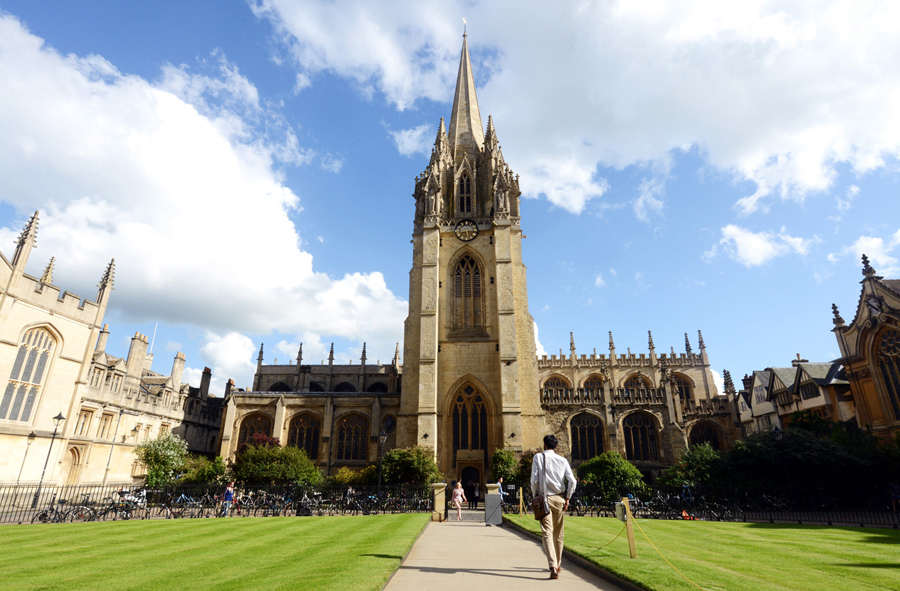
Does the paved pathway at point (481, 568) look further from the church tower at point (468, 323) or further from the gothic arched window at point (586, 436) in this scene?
the gothic arched window at point (586, 436)

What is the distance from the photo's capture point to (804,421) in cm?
2731

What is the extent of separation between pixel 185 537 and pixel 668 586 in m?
11.0

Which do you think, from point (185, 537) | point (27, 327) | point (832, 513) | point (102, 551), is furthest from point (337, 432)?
point (832, 513)

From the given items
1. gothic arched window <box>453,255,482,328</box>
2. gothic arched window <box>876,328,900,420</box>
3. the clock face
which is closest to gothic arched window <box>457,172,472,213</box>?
the clock face

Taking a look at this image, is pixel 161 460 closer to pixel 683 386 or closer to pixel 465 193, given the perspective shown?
pixel 465 193

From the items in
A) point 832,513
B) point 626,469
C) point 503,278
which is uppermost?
point 503,278

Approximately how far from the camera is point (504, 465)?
27.3 metres

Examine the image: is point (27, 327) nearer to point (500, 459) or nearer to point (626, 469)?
point (500, 459)

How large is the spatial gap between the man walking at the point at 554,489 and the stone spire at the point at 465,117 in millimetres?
38933

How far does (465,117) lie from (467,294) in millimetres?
20246

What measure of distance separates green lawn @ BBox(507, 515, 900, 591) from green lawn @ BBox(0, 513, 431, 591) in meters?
3.51

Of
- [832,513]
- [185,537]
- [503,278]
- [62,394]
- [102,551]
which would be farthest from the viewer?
[503,278]

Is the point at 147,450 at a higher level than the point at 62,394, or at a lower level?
lower

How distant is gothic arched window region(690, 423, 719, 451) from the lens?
3547 cm
